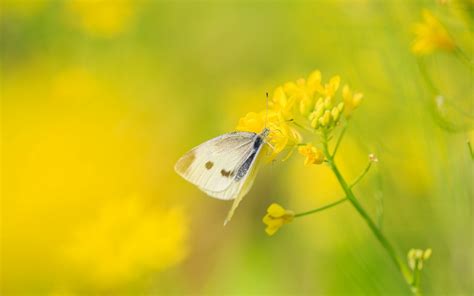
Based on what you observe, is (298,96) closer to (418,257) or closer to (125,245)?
(418,257)

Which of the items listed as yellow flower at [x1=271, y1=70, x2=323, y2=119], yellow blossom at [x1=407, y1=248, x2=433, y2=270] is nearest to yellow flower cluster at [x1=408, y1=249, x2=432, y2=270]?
yellow blossom at [x1=407, y1=248, x2=433, y2=270]

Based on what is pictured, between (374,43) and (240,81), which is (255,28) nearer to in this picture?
(240,81)

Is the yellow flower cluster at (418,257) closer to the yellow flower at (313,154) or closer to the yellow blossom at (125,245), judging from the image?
the yellow flower at (313,154)

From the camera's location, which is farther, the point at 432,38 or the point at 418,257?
the point at 432,38

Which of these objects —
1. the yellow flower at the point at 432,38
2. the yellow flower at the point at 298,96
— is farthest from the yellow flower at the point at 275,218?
the yellow flower at the point at 432,38

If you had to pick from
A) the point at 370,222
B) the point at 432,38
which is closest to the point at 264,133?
the point at 370,222

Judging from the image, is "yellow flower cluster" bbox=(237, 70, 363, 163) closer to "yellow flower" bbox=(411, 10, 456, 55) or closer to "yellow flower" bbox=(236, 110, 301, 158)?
"yellow flower" bbox=(236, 110, 301, 158)

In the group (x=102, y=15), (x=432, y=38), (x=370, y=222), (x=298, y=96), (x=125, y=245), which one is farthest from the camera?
(x=102, y=15)
